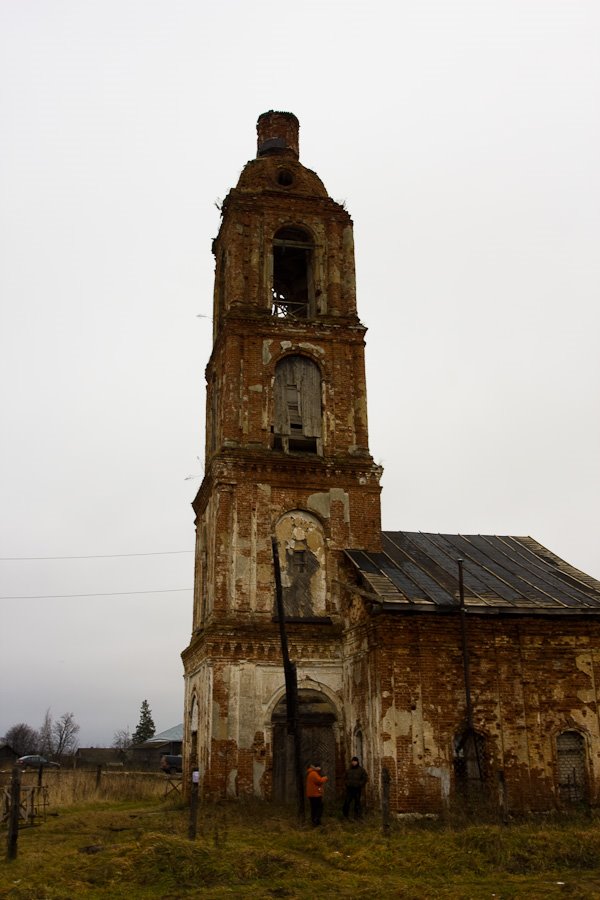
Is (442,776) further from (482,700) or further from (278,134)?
(278,134)

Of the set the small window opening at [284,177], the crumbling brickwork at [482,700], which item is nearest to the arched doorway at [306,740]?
the crumbling brickwork at [482,700]

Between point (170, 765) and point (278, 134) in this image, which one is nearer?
point (278, 134)

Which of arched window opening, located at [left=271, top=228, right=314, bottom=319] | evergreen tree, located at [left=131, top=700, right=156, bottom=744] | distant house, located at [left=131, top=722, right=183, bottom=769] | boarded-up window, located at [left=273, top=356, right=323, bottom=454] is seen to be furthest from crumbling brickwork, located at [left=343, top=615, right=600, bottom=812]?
evergreen tree, located at [left=131, top=700, right=156, bottom=744]

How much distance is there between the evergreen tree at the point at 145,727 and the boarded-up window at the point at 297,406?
60685 mm

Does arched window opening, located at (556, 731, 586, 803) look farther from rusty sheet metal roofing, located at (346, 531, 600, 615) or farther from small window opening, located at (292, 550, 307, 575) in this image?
small window opening, located at (292, 550, 307, 575)

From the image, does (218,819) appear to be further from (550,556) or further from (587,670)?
(550,556)

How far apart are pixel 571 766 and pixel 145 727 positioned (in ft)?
225

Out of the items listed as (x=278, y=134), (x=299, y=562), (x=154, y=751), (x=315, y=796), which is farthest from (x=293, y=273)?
(x=154, y=751)

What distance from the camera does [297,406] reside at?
76.2 ft

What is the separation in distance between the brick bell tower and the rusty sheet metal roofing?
1362mm

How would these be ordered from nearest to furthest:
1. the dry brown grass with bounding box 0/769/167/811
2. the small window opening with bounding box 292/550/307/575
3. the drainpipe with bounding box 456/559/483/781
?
the drainpipe with bounding box 456/559/483/781 → the small window opening with bounding box 292/550/307/575 → the dry brown grass with bounding box 0/769/167/811

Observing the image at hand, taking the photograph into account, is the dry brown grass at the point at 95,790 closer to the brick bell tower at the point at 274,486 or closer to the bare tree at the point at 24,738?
the brick bell tower at the point at 274,486

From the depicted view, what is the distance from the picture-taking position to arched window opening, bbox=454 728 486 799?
17438 mm

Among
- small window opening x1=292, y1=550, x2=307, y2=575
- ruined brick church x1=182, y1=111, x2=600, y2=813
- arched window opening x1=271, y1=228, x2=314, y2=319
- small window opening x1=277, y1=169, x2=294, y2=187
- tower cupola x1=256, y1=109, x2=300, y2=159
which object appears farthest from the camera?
tower cupola x1=256, y1=109, x2=300, y2=159
